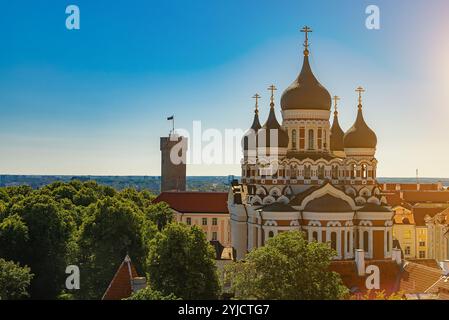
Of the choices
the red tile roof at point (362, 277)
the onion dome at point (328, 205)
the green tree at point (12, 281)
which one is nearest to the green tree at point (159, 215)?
the onion dome at point (328, 205)

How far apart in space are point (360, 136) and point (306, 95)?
6598 mm

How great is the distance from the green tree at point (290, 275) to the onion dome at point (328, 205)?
19409 millimetres

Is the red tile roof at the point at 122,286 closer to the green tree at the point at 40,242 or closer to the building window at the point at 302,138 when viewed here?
the green tree at the point at 40,242

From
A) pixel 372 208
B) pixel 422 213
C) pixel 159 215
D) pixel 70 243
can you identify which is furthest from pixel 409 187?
pixel 70 243

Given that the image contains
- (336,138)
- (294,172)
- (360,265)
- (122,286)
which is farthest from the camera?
(336,138)

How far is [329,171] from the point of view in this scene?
59438mm

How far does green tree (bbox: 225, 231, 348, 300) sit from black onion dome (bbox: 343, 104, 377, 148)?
28.1 m

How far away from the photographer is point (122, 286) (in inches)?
1554

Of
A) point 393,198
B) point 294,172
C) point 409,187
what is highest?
point 294,172

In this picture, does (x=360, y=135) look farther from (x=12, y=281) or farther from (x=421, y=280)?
(x=12, y=281)

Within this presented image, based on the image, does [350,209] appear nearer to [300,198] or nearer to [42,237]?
[300,198]

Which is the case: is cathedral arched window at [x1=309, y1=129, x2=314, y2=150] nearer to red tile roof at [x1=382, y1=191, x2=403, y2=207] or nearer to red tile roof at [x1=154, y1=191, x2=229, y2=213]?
red tile roof at [x1=382, y1=191, x2=403, y2=207]

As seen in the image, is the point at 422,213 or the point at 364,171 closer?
the point at 364,171

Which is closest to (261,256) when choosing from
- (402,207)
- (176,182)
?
(402,207)
